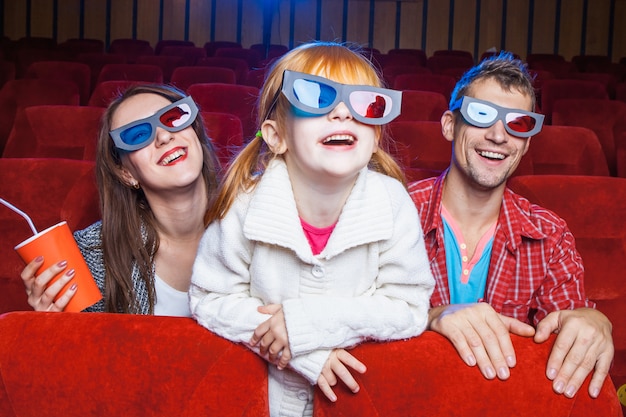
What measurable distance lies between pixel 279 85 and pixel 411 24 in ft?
18.2

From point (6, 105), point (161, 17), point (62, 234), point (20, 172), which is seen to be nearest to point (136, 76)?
point (6, 105)

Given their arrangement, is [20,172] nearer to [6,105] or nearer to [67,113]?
[67,113]

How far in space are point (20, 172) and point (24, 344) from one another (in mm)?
657

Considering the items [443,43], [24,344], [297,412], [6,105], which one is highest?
[443,43]

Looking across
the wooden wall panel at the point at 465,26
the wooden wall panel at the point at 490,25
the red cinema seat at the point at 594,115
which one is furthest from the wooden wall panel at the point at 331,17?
the red cinema seat at the point at 594,115

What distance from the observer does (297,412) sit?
0.81 meters

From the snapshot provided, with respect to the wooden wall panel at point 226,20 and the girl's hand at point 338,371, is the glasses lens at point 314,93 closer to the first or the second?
the girl's hand at point 338,371

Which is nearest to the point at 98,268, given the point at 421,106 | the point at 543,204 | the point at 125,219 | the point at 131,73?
the point at 125,219

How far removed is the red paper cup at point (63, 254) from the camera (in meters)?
0.93

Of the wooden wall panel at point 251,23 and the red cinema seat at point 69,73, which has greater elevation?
the wooden wall panel at point 251,23

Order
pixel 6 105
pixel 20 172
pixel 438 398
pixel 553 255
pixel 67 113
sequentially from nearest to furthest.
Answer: pixel 438 398 < pixel 553 255 < pixel 20 172 < pixel 67 113 < pixel 6 105

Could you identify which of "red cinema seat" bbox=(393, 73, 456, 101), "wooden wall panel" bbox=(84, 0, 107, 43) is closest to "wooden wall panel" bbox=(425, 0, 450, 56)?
"wooden wall panel" bbox=(84, 0, 107, 43)

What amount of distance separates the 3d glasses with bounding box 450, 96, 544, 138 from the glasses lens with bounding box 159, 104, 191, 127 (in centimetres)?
43

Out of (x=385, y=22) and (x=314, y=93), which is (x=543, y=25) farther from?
(x=314, y=93)
